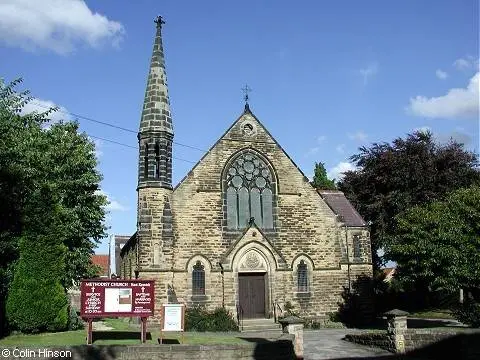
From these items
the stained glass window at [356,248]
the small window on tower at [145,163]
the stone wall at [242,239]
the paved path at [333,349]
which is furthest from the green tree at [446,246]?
the small window on tower at [145,163]

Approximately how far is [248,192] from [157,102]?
6.56 metres

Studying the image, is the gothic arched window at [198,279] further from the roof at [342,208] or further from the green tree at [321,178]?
the green tree at [321,178]

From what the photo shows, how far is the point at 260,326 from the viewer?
25.7m

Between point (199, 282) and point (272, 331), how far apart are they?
4.19 m

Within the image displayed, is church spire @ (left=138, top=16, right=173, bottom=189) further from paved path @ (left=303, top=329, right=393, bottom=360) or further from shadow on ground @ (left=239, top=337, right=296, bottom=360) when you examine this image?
shadow on ground @ (left=239, top=337, right=296, bottom=360)

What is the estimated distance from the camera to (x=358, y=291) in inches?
1092

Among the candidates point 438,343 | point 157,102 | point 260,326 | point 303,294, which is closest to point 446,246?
point 438,343

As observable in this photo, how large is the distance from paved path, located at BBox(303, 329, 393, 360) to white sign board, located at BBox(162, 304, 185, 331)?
423cm

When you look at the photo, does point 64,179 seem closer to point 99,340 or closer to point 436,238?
point 99,340

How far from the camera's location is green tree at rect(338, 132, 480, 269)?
3462 centimetres

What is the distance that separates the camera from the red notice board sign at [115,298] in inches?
639

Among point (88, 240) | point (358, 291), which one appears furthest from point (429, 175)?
point (88, 240)

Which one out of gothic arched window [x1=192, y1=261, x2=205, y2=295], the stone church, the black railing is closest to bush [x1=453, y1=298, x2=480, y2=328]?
the stone church

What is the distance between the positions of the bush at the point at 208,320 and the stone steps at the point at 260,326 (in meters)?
0.68
